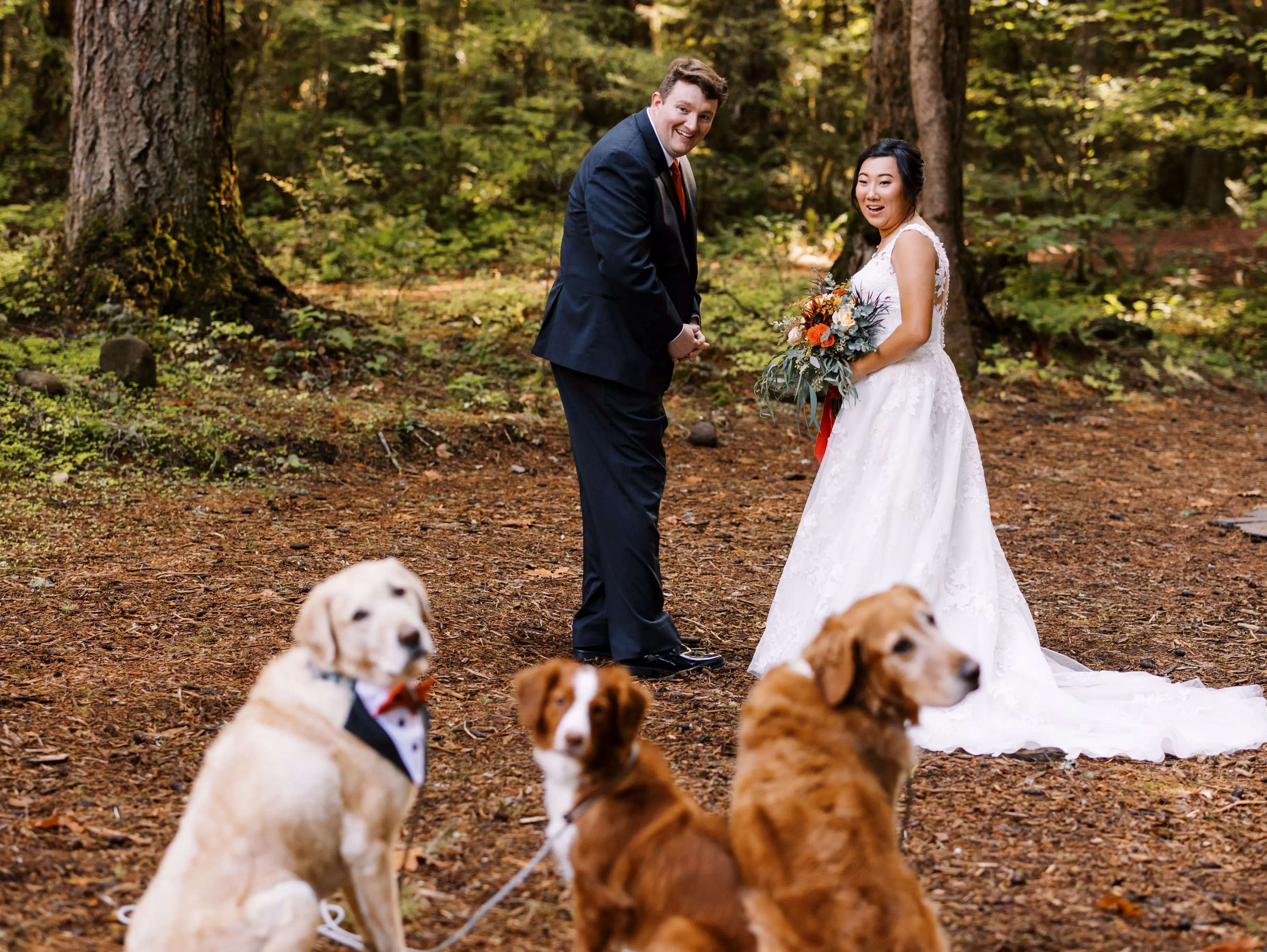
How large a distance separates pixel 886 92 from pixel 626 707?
1128 centimetres

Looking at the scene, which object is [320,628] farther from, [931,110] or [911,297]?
[931,110]

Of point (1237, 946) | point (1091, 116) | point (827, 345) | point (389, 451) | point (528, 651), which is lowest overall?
point (528, 651)

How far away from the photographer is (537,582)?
6.62 meters

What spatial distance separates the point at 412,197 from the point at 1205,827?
1519cm

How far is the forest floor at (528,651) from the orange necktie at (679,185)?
2351mm

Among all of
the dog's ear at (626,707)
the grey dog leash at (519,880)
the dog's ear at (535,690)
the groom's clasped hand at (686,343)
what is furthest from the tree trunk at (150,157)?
the dog's ear at (626,707)

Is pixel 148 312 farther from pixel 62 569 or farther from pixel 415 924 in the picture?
pixel 415 924

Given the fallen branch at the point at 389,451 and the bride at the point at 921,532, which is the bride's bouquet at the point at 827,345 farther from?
the fallen branch at the point at 389,451

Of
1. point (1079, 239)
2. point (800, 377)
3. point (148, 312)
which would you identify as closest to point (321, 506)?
point (148, 312)

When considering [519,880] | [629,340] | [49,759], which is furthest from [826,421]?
[49,759]

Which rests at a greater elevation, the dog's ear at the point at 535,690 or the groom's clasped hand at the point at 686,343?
the groom's clasped hand at the point at 686,343

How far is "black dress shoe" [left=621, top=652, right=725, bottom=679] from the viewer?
5.18 m

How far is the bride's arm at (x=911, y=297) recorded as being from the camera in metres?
4.95

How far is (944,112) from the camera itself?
11.6 metres
